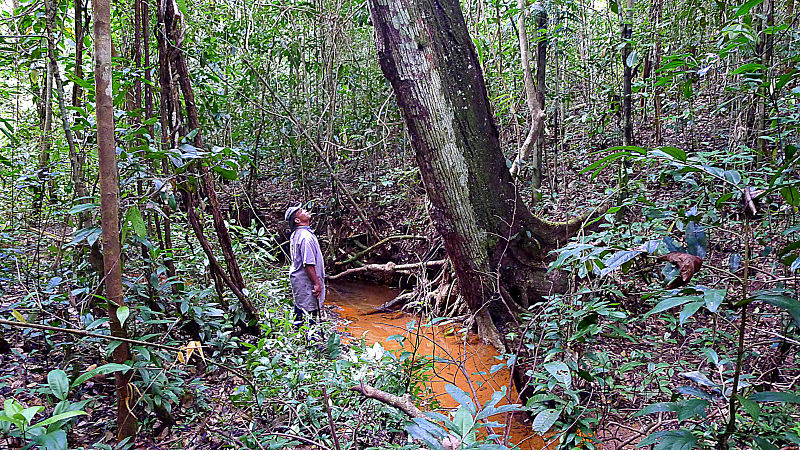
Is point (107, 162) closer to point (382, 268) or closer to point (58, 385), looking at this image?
point (58, 385)

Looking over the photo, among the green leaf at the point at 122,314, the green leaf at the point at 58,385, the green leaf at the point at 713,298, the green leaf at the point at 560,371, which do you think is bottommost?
the green leaf at the point at 560,371

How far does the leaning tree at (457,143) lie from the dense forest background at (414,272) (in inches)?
1.2

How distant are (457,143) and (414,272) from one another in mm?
2931

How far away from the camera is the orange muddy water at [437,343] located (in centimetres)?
336

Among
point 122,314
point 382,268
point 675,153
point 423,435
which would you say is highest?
point 675,153

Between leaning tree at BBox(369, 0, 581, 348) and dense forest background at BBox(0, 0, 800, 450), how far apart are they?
3cm

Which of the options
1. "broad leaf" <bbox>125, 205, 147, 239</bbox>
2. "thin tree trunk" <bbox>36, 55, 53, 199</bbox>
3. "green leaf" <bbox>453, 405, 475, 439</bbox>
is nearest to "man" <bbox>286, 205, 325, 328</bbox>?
"thin tree trunk" <bbox>36, 55, 53, 199</bbox>

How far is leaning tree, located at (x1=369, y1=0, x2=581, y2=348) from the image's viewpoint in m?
3.82

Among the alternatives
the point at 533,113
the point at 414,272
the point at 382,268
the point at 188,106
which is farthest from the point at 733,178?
the point at 382,268

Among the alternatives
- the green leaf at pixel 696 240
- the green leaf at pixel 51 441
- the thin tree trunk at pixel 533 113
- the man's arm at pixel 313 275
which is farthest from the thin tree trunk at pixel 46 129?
the thin tree trunk at pixel 533 113

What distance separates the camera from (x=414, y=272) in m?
6.47

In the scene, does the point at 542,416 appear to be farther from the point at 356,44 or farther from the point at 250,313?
the point at 356,44

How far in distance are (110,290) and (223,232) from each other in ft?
4.30

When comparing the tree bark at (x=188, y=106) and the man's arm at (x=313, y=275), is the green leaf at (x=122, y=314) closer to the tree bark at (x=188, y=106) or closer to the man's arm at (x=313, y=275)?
the tree bark at (x=188, y=106)
